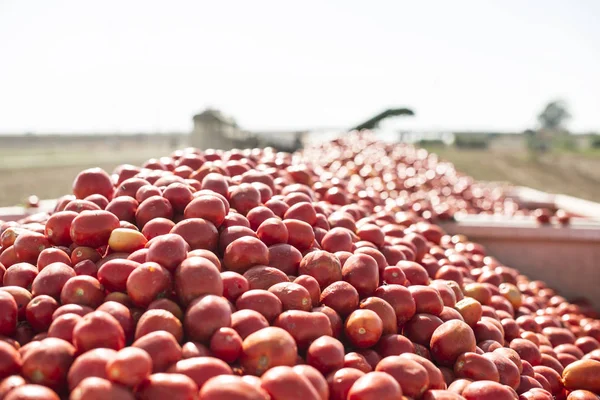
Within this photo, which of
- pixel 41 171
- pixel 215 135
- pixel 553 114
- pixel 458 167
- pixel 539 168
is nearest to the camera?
pixel 215 135

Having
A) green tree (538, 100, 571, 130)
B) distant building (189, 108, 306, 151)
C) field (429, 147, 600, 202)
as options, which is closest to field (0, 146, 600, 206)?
field (429, 147, 600, 202)

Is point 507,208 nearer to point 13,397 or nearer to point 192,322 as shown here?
point 192,322

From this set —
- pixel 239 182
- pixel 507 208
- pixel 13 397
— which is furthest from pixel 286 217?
pixel 507 208

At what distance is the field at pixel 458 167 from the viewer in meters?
12.6

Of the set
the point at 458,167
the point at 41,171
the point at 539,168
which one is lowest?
the point at 539,168

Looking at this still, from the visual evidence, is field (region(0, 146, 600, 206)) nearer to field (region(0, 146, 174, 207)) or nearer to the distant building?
field (region(0, 146, 174, 207))

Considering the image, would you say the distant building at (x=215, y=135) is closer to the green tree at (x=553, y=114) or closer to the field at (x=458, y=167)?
the field at (x=458, y=167)

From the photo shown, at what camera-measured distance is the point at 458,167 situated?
19859mm

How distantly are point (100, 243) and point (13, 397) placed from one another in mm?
972

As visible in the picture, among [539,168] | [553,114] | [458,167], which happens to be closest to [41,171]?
[458,167]

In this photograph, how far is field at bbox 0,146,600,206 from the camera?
12.6 m

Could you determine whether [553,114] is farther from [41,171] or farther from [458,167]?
[41,171]

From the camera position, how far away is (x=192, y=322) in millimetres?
1817

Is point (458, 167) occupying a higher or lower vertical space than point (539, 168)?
higher
